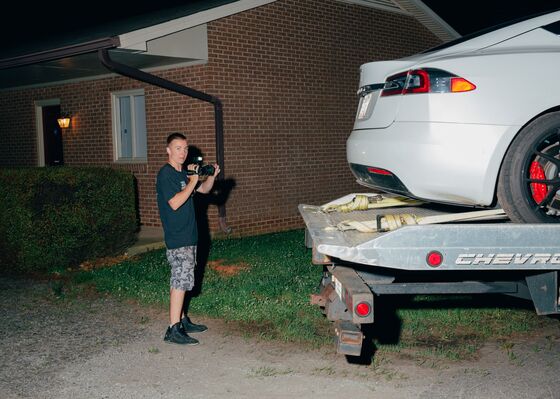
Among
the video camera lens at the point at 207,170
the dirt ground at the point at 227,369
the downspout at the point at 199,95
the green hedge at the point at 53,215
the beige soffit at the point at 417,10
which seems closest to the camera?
the dirt ground at the point at 227,369

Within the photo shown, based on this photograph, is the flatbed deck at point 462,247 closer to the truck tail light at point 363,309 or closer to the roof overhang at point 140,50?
the truck tail light at point 363,309

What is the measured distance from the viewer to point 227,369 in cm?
520

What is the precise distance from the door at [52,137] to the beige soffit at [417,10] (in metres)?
7.03

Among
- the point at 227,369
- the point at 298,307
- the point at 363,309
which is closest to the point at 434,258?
the point at 363,309

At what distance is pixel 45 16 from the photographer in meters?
19.2

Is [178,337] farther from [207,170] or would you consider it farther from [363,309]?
[363,309]

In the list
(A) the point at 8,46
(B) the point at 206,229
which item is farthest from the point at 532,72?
(A) the point at 8,46

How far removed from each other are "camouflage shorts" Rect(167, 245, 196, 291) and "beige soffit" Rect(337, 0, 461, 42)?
29.7 ft

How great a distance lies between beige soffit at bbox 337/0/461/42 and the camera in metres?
14.2

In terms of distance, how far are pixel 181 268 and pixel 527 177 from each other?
3136mm

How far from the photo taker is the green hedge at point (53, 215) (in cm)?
872

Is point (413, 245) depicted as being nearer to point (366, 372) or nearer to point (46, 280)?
point (366, 372)

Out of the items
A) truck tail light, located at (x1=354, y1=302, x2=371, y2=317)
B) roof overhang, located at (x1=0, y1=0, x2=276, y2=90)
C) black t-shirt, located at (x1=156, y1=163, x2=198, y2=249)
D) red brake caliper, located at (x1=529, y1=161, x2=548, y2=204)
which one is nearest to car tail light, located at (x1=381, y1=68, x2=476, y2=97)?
red brake caliper, located at (x1=529, y1=161, x2=548, y2=204)

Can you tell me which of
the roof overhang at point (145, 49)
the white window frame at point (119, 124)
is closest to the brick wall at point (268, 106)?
the white window frame at point (119, 124)
